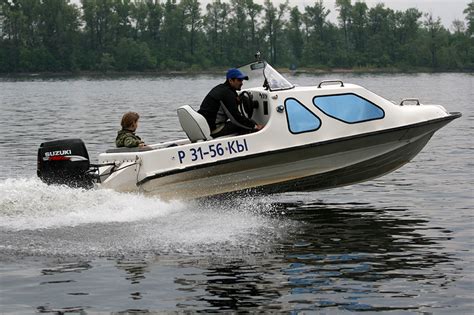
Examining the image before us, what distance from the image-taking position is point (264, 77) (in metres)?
14.7

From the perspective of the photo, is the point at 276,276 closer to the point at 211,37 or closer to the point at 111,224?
the point at 111,224

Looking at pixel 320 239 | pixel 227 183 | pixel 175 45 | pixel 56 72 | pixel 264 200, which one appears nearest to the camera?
pixel 320 239

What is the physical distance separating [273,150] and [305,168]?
731 mm

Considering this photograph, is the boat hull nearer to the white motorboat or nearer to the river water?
the white motorboat

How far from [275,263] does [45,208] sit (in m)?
3.59

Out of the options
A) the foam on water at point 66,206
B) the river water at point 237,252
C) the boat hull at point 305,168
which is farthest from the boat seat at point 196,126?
the foam on water at point 66,206

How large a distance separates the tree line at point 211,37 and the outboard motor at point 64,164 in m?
135

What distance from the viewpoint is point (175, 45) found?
163000mm

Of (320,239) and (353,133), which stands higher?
(353,133)

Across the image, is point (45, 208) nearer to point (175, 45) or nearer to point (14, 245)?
point (14, 245)

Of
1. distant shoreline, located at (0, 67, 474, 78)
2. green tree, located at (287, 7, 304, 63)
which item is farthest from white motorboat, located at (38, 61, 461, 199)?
green tree, located at (287, 7, 304, 63)

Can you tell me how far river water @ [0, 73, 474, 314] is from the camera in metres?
10.2

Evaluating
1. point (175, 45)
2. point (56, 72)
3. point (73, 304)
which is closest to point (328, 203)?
point (73, 304)

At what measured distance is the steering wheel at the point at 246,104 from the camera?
48.5ft
